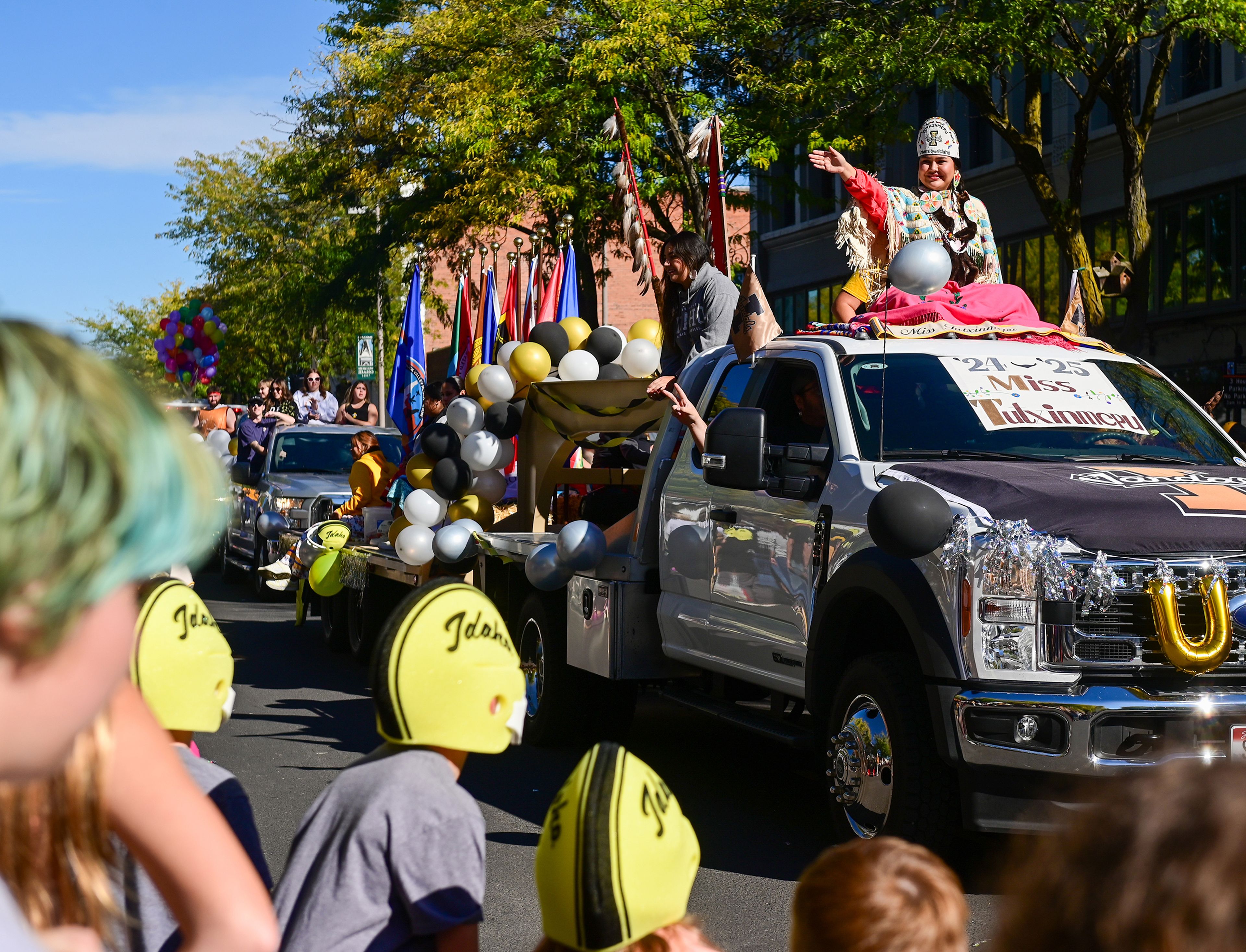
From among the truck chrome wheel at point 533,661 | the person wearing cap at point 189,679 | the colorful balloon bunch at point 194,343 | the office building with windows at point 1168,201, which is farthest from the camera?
the colorful balloon bunch at point 194,343

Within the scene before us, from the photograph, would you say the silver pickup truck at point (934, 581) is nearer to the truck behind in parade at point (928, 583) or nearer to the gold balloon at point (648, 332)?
the truck behind in parade at point (928, 583)

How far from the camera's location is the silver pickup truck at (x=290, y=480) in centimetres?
1686

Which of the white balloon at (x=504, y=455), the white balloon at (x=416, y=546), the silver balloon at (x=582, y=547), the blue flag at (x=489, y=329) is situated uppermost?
the blue flag at (x=489, y=329)

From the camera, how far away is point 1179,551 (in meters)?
5.04

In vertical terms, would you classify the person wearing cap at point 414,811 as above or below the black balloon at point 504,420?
below

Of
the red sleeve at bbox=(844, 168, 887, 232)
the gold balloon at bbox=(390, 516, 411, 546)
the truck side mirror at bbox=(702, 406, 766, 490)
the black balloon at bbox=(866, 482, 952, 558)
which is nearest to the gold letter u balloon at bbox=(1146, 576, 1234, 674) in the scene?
the black balloon at bbox=(866, 482, 952, 558)

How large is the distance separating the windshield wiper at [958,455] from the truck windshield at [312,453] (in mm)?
12516

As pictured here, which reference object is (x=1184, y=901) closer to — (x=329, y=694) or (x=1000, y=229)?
(x=329, y=694)

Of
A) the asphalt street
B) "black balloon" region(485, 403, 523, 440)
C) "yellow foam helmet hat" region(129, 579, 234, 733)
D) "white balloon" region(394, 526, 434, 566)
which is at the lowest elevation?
the asphalt street

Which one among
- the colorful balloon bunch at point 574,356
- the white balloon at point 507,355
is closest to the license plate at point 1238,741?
the colorful balloon bunch at point 574,356

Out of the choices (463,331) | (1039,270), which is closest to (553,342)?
(463,331)

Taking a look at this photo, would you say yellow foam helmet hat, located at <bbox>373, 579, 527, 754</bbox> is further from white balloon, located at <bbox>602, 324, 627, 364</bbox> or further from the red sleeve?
white balloon, located at <bbox>602, 324, 627, 364</bbox>

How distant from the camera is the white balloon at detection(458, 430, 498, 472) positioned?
9.84m

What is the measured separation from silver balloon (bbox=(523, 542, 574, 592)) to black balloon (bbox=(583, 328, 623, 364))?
2.40 m
